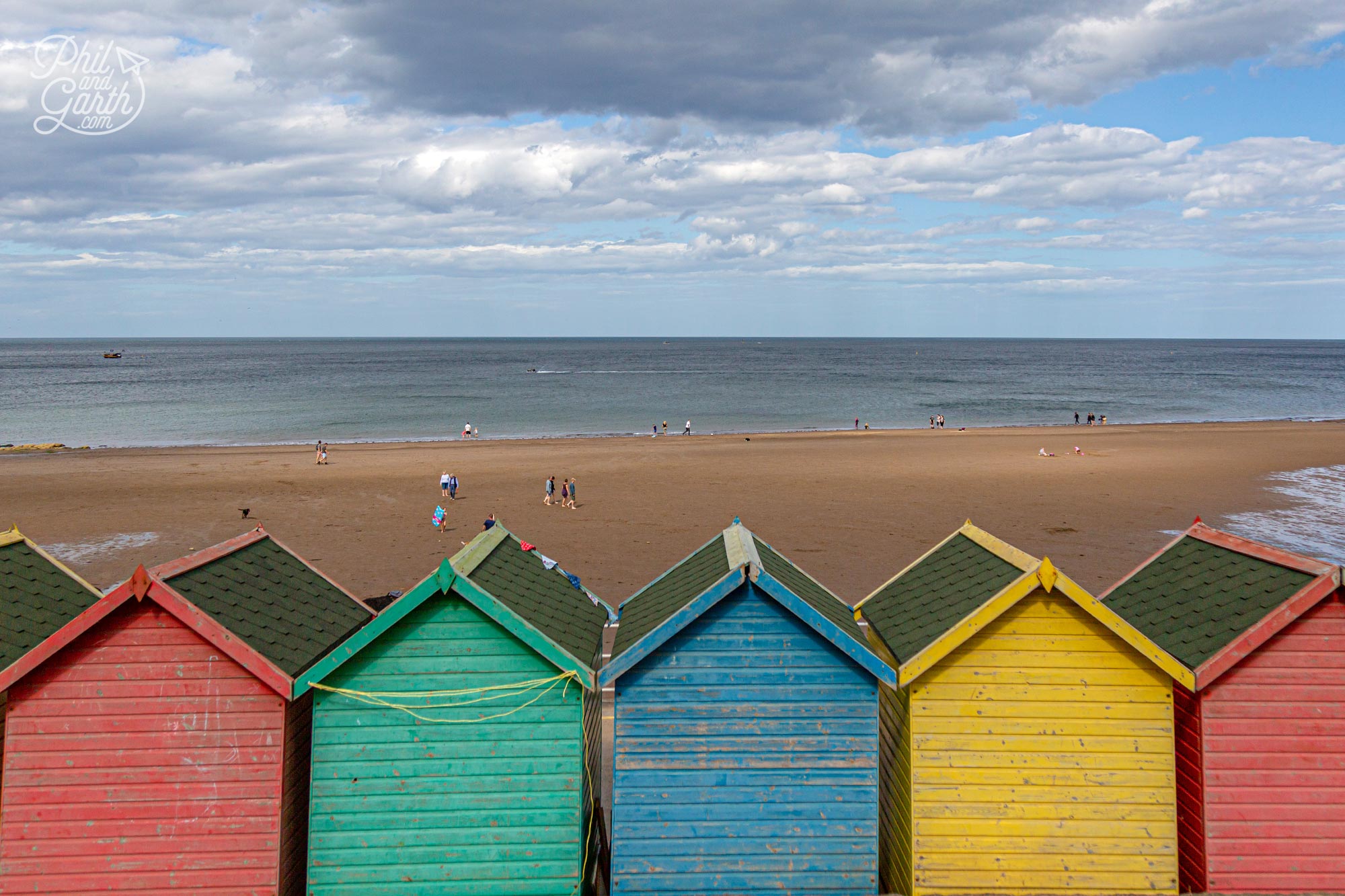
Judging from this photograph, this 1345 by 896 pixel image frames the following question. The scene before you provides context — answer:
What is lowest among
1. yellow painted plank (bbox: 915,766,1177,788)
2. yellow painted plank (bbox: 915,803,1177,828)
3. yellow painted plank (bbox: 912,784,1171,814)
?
yellow painted plank (bbox: 915,803,1177,828)

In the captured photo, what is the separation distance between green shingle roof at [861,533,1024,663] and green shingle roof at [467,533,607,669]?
2.61 meters

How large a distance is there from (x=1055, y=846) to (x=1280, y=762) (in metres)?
1.89

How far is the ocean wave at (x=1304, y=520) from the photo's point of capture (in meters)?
23.4

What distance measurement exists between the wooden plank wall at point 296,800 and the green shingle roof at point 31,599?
2087mm

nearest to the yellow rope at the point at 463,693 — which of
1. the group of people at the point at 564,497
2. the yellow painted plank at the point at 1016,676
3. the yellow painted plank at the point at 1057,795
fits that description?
the yellow painted plank at the point at 1016,676

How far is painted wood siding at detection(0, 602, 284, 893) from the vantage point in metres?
6.73

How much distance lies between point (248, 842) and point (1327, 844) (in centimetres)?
844

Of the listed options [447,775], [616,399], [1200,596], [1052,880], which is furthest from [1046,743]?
[616,399]

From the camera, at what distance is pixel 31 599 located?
7.86 meters

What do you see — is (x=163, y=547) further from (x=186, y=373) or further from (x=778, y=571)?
(x=186, y=373)

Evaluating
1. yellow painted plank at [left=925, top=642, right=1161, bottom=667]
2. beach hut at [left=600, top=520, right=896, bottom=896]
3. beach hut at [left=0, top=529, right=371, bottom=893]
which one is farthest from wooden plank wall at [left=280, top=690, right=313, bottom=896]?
yellow painted plank at [left=925, top=642, right=1161, bottom=667]

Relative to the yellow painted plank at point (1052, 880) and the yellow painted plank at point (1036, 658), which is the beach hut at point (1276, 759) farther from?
the yellow painted plank at point (1036, 658)

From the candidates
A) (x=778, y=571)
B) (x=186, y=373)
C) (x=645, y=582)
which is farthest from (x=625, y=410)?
(x=186, y=373)

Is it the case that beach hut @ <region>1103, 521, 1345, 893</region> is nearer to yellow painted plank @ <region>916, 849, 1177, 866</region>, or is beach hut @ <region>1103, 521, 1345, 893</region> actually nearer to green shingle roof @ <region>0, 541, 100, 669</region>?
yellow painted plank @ <region>916, 849, 1177, 866</region>
